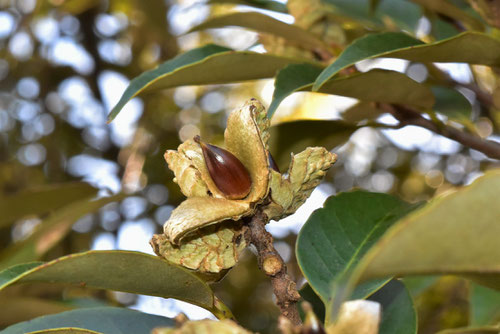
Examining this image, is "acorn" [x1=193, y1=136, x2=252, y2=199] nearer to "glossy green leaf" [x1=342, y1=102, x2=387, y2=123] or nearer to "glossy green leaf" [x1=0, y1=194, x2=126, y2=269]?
"glossy green leaf" [x1=342, y1=102, x2=387, y2=123]

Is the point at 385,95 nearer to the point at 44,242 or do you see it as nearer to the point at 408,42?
the point at 408,42

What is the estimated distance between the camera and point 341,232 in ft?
2.65

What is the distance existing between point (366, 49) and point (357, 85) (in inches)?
3.4

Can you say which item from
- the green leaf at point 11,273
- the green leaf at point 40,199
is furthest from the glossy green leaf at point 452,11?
the green leaf at point 40,199

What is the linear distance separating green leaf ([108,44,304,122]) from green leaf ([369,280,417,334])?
38cm

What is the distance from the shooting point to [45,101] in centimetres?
271

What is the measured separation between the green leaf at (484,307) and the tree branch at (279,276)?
0.28m

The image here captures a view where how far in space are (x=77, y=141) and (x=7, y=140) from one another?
457 millimetres

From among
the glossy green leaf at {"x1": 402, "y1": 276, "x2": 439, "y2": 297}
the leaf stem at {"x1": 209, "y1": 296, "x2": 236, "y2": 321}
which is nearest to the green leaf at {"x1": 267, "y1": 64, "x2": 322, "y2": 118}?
the leaf stem at {"x1": 209, "y1": 296, "x2": 236, "y2": 321}

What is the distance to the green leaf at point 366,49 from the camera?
797 millimetres

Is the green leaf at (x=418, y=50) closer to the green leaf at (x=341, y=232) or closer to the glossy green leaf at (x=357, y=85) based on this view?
the glossy green leaf at (x=357, y=85)

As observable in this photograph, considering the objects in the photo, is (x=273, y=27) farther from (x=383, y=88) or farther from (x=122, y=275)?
(x=122, y=275)

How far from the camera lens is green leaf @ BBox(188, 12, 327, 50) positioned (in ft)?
3.51

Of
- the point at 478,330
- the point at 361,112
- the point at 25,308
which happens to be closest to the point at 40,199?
the point at 25,308
